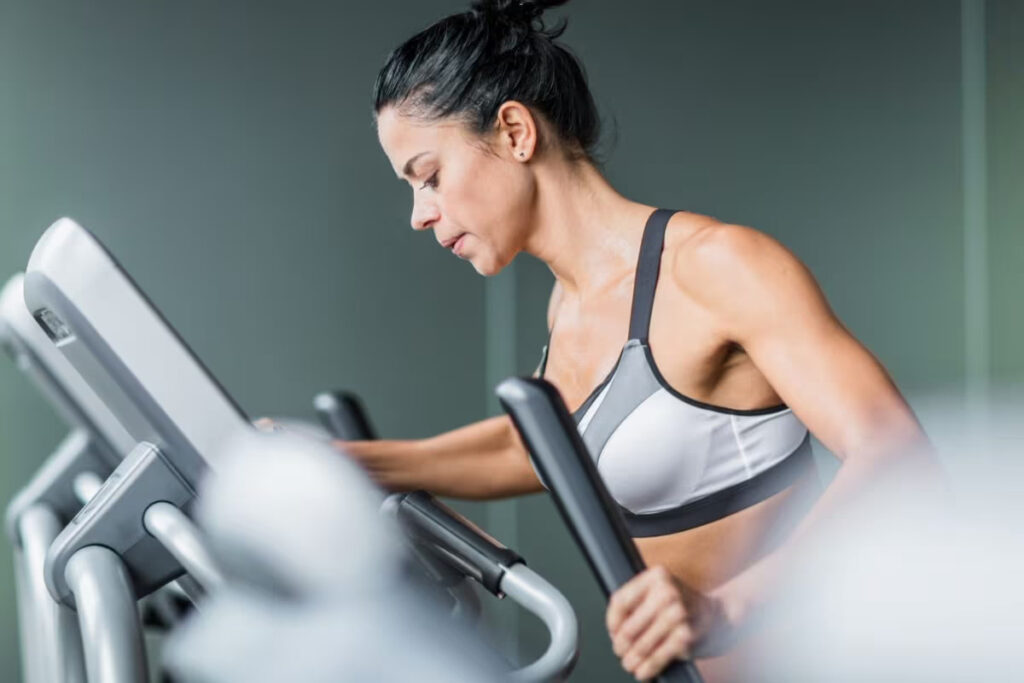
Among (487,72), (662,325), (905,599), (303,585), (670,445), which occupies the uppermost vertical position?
(487,72)

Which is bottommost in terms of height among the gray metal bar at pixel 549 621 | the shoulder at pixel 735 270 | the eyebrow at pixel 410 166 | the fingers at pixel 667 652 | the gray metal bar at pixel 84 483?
the gray metal bar at pixel 549 621

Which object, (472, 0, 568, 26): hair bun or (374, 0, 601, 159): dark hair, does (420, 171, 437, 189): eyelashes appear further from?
(472, 0, 568, 26): hair bun

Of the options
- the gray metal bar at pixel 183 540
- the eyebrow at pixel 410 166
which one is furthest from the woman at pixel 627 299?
the gray metal bar at pixel 183 540

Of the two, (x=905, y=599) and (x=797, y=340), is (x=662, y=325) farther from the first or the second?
(x=905, y=599)

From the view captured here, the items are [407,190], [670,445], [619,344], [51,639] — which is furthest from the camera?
[407,190]

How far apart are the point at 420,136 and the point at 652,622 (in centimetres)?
73

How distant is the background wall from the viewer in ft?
9.18

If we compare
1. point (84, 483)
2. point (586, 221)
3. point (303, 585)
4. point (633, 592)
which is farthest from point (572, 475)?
point (84, 483)

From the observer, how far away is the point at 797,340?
1.01 m

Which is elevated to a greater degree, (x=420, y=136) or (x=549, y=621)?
(x=420, y=136)

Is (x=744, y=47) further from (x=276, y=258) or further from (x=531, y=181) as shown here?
(x=531, y=181)

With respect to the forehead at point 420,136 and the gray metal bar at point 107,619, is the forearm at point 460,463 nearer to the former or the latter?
the forehead at point 420,136

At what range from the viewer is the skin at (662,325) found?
0.95m

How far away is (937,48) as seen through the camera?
122 inches
